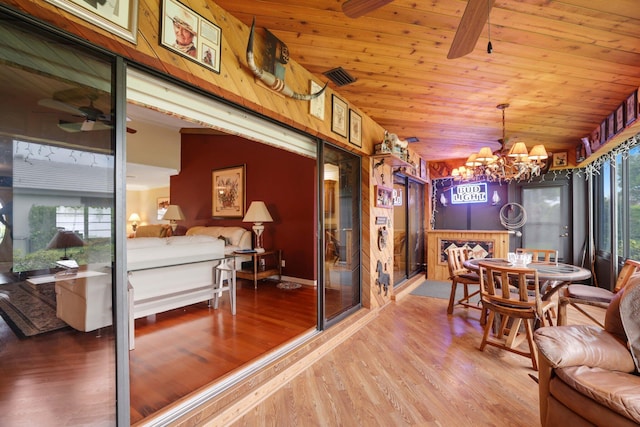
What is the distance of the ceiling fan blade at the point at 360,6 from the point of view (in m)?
1.29

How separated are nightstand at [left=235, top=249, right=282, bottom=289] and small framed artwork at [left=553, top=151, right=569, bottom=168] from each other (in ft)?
17.7

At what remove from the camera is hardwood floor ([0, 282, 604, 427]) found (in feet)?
4.08

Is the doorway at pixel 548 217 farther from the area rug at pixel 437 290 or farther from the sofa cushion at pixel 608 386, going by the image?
the sofa cushion at pixel 608 386

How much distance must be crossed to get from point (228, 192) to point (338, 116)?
4.07 metres

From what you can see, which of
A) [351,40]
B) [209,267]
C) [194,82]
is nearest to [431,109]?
[351,40]

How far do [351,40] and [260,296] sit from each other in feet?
11.4

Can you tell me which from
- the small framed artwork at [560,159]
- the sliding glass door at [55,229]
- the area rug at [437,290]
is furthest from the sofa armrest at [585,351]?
the small framed artwork at [560,159]

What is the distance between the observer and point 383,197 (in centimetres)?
382

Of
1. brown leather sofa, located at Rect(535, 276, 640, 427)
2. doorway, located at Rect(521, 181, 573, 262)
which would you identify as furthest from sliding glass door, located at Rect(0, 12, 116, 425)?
doorway, located at Rect(521, 181, 573, 262)

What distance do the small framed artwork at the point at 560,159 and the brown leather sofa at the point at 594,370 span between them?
4354 millimetres

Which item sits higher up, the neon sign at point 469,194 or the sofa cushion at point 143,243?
the neon sign at point 469,194

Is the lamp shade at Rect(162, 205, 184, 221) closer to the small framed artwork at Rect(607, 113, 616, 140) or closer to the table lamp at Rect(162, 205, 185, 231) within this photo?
the table lamp at Rect(162, 205, 185, 231)

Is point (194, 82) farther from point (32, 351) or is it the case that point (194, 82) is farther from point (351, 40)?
point (32, 351)

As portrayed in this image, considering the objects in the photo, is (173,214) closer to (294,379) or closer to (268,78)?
(294,379)
